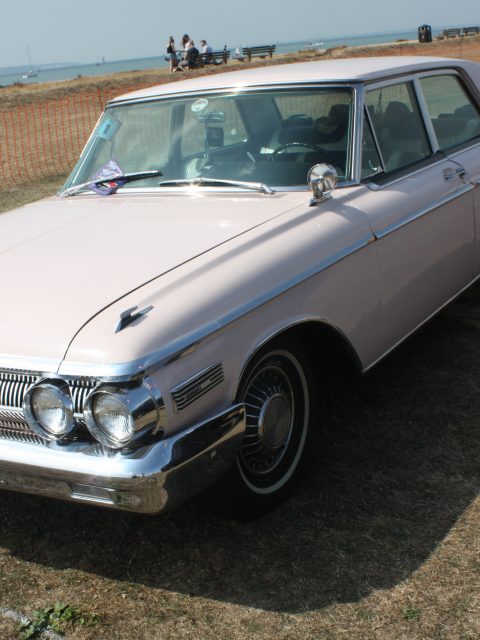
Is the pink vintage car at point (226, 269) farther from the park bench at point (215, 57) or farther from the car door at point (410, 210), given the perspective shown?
the park bench at point (215, 57)

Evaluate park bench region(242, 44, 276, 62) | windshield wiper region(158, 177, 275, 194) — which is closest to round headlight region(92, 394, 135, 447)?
windshield wiper region(158, 177, 275, 194)

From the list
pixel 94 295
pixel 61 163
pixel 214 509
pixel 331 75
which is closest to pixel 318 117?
pixel 331 75

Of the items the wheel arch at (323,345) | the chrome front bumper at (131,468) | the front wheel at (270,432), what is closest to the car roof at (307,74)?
the wheel arch at (323,345)

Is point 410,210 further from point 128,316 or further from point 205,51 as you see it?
point 205,51

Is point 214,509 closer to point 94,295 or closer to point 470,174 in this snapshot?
point 94,295

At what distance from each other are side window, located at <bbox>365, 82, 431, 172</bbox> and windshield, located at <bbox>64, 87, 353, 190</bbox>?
0.78ft

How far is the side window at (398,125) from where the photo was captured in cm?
403

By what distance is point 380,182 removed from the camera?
12.6 feet

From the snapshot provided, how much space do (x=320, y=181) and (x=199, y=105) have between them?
1.07 m

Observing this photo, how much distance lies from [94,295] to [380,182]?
1.66 metres

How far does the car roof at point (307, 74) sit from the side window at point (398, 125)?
97mm

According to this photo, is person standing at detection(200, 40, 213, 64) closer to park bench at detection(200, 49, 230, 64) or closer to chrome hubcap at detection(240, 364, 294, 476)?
park bench at detection(200, 49, 230, 64)

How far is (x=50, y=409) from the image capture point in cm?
264

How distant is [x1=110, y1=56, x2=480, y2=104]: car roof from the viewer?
401cm
